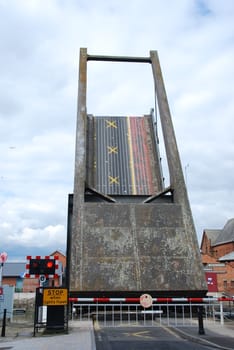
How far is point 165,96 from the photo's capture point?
17.5 meters

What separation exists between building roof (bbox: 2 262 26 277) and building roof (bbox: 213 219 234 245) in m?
23.9

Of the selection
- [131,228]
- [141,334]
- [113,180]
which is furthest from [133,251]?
[113,180]

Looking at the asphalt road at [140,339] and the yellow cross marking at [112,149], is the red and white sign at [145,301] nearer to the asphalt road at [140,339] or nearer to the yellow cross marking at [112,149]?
the asphalt road at [140,339]

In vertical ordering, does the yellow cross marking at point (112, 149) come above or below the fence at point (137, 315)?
above

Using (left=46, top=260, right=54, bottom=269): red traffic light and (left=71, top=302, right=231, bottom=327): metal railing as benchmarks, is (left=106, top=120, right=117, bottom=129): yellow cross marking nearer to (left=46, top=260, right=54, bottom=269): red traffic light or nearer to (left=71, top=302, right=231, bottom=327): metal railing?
(left=71, top=302, right=231, bottom=327): metal railing

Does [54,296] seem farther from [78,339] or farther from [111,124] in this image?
[111,124]

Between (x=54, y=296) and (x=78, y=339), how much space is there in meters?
1.40

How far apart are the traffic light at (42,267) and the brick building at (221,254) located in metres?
18.1

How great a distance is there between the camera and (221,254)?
46.0m

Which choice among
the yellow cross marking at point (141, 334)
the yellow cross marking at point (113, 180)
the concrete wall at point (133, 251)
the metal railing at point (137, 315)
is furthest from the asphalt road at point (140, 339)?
the yellow cross marking at point (113, 180)

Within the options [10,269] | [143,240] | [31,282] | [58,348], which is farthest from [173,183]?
[10,269]

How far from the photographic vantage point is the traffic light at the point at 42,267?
836cm

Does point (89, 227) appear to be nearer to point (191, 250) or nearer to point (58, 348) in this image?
point (191, 250)

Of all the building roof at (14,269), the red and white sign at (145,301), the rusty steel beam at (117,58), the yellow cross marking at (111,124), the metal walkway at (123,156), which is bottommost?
the red and white sign at (145,301)
